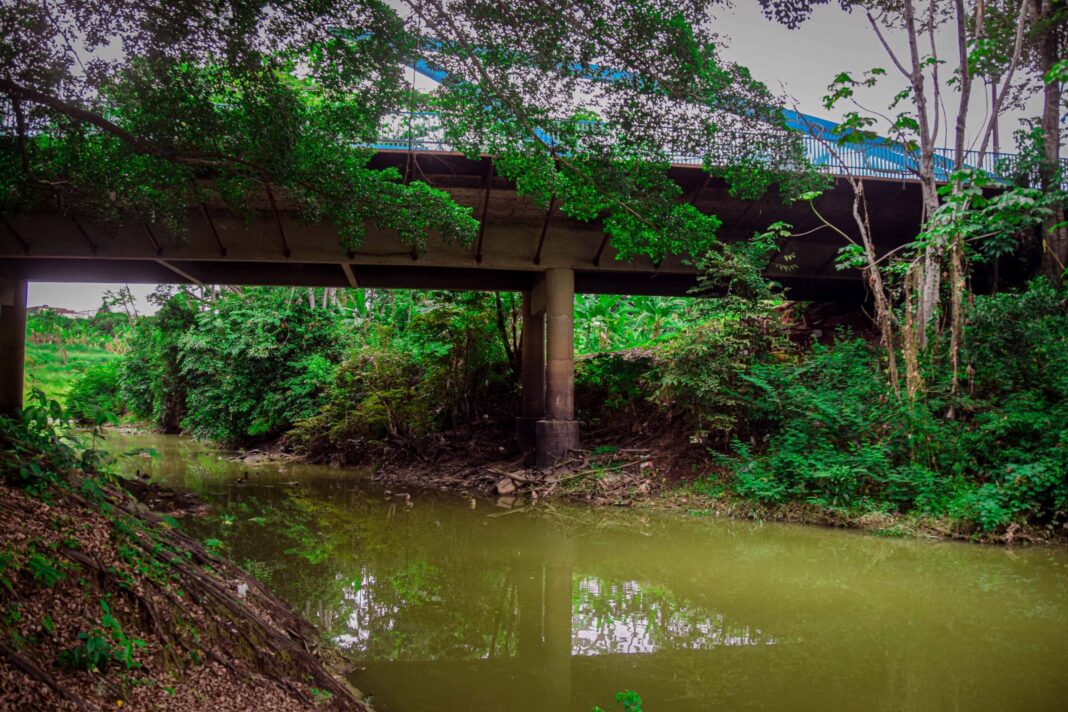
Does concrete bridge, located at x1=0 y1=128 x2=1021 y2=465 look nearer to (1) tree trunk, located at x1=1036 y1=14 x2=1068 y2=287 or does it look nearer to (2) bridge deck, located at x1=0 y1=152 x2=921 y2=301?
(2) bridge deck, located at x1=0 y1=152 x2=921 y2=301

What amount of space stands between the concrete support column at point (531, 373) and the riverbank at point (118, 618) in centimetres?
1109

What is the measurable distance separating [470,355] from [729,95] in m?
12.2

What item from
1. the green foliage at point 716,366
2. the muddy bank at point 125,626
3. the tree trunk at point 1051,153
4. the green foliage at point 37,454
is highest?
the tree trunk at point 1051,153

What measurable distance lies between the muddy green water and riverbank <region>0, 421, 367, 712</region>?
75 cm

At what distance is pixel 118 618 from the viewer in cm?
302

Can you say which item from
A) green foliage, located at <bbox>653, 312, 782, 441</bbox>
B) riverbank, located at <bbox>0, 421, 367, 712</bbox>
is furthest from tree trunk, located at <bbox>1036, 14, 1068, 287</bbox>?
riverbank, located at <bbox>0, 421, 367, 712</bbox>

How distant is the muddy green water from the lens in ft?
13.7

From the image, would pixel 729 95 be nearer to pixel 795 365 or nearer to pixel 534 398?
pixel 795 365

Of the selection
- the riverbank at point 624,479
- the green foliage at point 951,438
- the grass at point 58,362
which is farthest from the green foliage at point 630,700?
the grass at point 58,362

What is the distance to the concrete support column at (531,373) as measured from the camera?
1547cm

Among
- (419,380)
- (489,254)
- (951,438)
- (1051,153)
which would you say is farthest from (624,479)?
(1051,153)

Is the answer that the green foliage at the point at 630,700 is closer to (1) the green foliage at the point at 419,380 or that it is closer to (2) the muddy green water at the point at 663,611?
(2) the muddy green water at the point at 663,611

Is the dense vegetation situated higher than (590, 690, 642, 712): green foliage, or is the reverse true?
the dense vegetation

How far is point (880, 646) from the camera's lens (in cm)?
491
